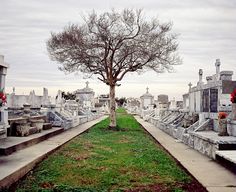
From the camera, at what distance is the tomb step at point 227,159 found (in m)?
7.09

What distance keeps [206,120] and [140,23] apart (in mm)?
8682

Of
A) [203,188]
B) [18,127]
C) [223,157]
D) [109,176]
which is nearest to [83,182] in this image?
[109,176]

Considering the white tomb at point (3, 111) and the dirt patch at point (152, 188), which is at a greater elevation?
the white tomb at point (3, 111)

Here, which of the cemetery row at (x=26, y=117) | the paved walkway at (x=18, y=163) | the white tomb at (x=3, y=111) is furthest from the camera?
the cemetery row at (x=26, y=117)

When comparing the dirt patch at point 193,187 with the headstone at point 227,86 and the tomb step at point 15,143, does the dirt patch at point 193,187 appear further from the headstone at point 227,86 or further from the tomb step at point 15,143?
the headstone at point 227,86

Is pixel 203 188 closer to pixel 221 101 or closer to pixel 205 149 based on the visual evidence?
pixel 205 149

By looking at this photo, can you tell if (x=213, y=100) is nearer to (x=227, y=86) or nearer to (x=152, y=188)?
(x=227, y=86)

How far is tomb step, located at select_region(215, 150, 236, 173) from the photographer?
23.3 ft

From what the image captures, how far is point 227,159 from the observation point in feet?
23.9

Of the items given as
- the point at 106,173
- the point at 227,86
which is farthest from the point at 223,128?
the point at 106,173

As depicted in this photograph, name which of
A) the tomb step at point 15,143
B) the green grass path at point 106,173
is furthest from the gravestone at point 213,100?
the tomb step at point 15,143

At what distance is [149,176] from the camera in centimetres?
708

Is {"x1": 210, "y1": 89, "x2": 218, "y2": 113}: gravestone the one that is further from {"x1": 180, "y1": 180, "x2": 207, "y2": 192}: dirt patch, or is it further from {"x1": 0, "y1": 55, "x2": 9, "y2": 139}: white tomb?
{"x1": 0, "y1": 55, "x2": 9, "y2": 139}: white tomb

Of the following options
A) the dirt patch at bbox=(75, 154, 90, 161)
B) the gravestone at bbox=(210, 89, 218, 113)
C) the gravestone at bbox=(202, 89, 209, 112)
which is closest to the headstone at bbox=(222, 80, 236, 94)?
the gravestone at bbox=(210, 89, 218, 113)
